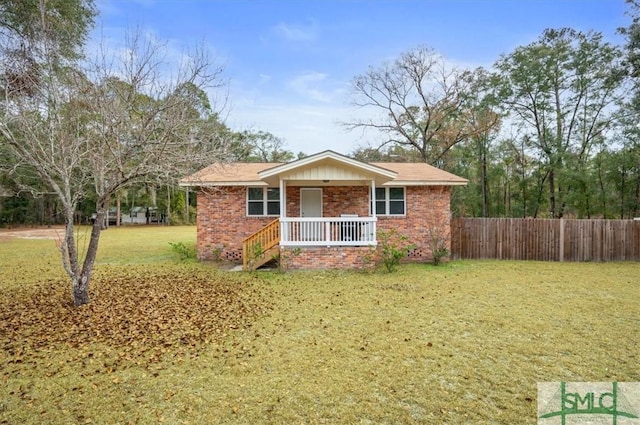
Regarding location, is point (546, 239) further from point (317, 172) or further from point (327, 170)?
point (317, 172)

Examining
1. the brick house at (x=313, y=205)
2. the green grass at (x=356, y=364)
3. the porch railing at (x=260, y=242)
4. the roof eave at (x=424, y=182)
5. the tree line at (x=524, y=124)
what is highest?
the tree line at (x=524, y=124)

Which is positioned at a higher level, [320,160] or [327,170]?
[320,160]

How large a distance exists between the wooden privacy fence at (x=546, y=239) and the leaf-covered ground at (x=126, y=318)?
356 inches

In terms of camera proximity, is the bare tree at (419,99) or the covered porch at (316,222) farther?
the bare tree at (419,99)

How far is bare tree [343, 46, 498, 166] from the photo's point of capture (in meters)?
24.8

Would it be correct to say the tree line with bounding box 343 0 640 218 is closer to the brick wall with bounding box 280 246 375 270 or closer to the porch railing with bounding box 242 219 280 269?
the brick wall with bounding box 280 246 375 270

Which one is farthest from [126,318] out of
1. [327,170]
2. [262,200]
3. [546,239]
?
[546,239]

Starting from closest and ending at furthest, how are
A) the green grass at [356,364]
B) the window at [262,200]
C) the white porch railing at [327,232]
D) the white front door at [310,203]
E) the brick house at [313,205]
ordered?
1. the green grass at [356,364]
2. the white porch railing at [327,232]
3. the brick house at [313,205]
4. the window at [262,200]
5. the white front door at [310,203]

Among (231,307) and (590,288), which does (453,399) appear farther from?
(590,288)

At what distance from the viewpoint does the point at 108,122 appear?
629 cm

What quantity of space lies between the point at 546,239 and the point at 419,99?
1604 centimetres

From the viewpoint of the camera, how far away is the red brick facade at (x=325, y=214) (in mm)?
12781

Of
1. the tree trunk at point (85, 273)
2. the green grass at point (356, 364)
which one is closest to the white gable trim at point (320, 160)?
the green grass at point (356, 364)

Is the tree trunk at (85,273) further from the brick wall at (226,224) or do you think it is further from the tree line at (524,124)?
the tree line at (524,124)
